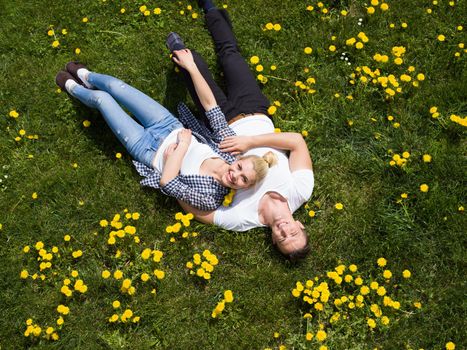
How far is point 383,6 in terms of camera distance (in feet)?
Answer: 18.7

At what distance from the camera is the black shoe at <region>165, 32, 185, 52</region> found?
5.43m

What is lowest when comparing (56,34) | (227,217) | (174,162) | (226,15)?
(227,217)

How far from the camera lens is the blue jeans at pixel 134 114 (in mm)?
5098

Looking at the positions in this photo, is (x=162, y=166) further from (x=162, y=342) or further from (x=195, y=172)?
(x=162, y=342)

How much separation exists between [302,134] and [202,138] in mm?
1111

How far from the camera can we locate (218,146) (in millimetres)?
5105

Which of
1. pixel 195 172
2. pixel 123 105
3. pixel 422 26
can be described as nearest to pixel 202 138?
pixel 195 172

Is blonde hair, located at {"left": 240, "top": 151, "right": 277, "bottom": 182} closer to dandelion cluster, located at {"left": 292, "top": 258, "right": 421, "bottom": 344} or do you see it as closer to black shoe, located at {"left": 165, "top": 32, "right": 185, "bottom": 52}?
dandelion cluster, located at {"left": 292, "top": 258, "right": 421, "bottom": 344}

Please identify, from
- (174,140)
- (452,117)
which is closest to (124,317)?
(174,140)

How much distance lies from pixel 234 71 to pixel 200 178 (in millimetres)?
1337

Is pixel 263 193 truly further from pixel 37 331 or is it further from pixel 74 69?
pixel 74 69

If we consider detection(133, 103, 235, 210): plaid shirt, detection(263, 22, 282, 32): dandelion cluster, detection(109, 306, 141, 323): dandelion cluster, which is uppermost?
detection(263, 22, 282, 32): dandelion cluster

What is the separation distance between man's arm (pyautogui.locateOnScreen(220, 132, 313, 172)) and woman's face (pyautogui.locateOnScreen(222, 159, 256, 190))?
1.28 feet

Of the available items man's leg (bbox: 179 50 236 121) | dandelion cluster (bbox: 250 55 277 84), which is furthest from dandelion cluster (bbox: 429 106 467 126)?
man's leg (bbox: 179 50 236 121)
